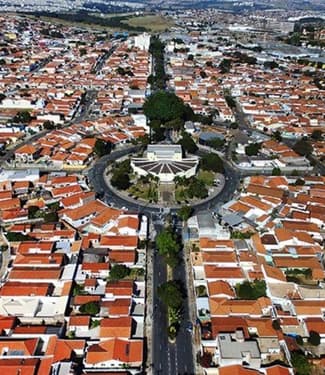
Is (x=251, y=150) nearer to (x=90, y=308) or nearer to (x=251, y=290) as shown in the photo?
(x=251, y=290)

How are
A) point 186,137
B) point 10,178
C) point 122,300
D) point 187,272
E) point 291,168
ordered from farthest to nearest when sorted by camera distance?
1. point 186,137
2. point 291,168
3. point 10,178
4. point 187,272
5. point 122,300

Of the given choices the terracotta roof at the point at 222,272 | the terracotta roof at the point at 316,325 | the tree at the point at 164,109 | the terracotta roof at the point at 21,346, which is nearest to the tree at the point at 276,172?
the terracotta roof at the point at 222,272

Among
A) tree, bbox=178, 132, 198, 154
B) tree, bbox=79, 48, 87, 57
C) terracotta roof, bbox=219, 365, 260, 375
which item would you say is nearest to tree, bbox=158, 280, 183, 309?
terracotta roof, bbox=219, 365, 260, 375

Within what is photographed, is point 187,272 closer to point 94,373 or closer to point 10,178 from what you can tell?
point 94,373

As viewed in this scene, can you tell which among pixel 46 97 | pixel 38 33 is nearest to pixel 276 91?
pixel 46 97

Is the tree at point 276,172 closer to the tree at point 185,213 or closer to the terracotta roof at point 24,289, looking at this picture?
the tree at point 185,213

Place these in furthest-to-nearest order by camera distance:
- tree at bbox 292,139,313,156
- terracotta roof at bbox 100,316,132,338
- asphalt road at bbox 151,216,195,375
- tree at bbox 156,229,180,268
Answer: tree at bbox 292,139,313,156, tree at bbox 156,229,180,268, terracotta roof at bbox 100,316,132,338, asphalt road at bbox 151,216,195,375

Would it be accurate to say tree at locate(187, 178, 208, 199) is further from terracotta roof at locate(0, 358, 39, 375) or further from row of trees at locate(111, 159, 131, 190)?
terracotta roof at locate(0, 358, 39, 375)
